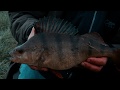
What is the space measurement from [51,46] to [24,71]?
0.63 metres

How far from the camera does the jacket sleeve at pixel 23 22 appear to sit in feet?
5.73

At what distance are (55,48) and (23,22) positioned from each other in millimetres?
629

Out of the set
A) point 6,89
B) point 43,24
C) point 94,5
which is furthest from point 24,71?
point 94,5

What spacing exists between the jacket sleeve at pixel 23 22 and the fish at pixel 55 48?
42 centimetres

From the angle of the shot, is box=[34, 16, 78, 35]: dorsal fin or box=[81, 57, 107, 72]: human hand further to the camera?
box=[81, 57, 107, 72]: human hand

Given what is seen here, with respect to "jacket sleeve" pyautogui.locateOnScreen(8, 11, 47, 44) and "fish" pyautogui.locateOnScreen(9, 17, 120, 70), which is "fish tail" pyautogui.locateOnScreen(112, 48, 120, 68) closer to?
"fish" pyautogui.locateOnScreen(9, 17, 120, 70)

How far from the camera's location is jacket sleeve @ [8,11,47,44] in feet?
5.73

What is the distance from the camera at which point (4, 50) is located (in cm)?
365

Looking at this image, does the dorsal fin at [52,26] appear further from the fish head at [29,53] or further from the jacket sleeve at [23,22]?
the jacket sleeve at [23,22]

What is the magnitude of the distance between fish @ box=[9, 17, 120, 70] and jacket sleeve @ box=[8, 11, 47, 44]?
42 cm

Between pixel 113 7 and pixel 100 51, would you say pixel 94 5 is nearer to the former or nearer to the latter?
pixel 113 7

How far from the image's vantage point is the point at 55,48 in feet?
4.13

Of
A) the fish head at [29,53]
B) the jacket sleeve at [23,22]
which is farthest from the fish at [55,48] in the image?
the jacket sleeve at [23,22]

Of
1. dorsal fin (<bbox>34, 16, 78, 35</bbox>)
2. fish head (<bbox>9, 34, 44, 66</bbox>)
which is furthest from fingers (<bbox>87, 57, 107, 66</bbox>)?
fish head (<bbox>9, 34, 44, 66</bbox>)
